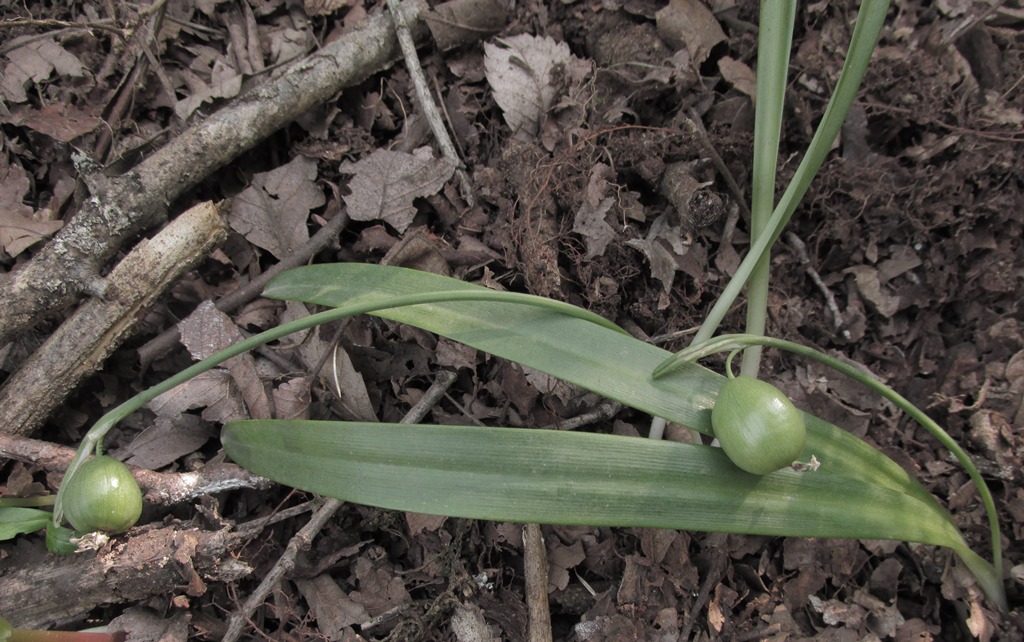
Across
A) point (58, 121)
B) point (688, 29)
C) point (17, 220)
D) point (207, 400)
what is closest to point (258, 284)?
point (207, 400)

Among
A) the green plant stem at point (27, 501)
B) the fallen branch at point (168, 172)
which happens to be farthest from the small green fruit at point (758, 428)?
the green plant stem at point (27, 501)

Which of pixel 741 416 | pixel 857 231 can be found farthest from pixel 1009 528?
pixel 741 416

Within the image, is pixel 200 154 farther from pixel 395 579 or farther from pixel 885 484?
pixel 885 484

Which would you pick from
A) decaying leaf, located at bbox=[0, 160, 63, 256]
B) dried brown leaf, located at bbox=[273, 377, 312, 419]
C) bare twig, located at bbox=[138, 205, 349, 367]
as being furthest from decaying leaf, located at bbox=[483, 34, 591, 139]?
decaying leaf, located at bbox=[0, 160, 63, 256]

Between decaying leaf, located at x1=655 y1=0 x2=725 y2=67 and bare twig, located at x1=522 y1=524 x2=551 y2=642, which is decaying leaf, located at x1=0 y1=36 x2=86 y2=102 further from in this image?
bare twig, located at x1=522 y1=524 x2=551 y2=642

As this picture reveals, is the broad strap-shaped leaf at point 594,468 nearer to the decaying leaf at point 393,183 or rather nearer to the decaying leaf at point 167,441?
the decaying leaf at point 167,441

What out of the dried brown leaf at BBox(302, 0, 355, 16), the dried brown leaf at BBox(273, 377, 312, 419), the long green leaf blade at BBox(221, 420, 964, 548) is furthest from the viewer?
the dried brown leaf at BBox(302, 0, 355, 16)
